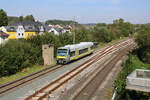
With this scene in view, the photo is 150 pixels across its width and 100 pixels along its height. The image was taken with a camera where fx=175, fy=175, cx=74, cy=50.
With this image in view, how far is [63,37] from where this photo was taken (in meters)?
38.9

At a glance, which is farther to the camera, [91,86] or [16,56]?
[16,56]

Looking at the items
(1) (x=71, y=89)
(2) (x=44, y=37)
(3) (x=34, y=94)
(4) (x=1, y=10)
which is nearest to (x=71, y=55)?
(2) (x=44, y=37)

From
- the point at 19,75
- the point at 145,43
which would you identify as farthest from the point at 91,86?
the point at 145,43

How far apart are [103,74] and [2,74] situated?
1271 cm

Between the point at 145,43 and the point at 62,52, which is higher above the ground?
the point at 145,43

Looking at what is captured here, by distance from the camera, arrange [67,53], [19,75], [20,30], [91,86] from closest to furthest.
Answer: [91,86] → [19,75] → [67,53] → [20,30]

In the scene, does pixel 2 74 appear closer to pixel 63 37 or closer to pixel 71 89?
pixel 71 89

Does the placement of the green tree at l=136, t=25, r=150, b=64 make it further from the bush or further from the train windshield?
the bush

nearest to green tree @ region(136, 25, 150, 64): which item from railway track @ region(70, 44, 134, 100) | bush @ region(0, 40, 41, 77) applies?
railway track @ region(70, 44, 134, 100)

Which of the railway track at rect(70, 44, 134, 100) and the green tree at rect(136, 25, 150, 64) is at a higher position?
the green tree at rect(136, 25, 150, 64)

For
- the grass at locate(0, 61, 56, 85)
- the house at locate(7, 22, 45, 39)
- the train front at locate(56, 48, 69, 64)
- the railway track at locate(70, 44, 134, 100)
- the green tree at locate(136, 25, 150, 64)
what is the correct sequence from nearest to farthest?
the railway track at locate(70, 44, 134, 100)
the grass at locate(0, 61, 56, 85)
the train front at locate(56, 48, 69, 64)
the green tree at locate(136, 25, 150, 64)
the house at locate(7, 22, 45, 39)

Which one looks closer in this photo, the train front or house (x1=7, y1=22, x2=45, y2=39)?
the train front

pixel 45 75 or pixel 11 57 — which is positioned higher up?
pixel 11 57

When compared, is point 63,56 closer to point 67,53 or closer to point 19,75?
point 67,53
